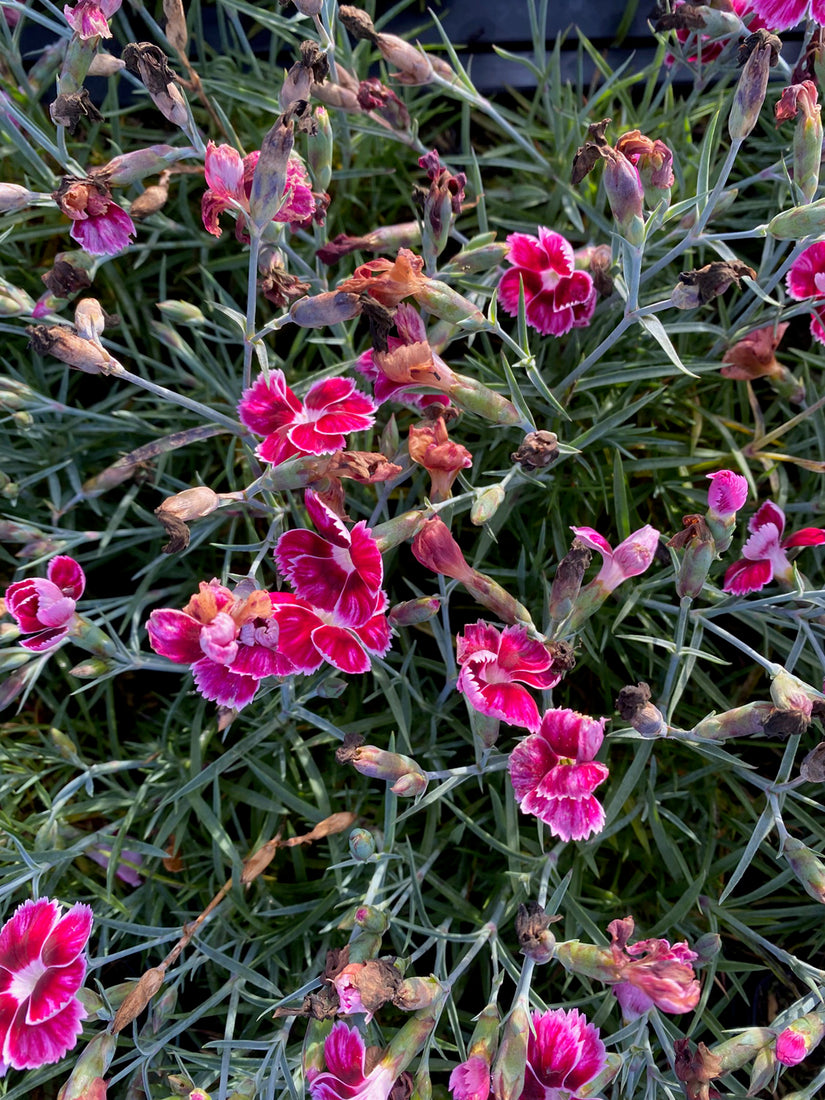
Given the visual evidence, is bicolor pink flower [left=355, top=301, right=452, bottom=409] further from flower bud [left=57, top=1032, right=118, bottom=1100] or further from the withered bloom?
flower bud [left=57, top=1032, right=118, bottom=1100]

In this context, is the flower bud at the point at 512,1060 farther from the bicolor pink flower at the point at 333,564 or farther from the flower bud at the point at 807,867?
the bicolor pink flower at the point at 333,564

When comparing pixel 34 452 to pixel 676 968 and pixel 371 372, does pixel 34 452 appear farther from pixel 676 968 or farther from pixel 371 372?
pixel 676 968

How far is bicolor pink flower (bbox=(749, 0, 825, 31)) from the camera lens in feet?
4.68

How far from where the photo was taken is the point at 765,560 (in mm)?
1434

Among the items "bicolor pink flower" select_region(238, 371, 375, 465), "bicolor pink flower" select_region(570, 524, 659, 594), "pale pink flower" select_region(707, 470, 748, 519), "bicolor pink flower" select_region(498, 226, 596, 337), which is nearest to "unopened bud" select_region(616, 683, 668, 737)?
"bicolor pink flower" select_region(570, 524, 659, 594)

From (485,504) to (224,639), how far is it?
1.36 feet

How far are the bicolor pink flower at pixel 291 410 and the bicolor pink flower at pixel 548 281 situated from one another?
385 millimetres

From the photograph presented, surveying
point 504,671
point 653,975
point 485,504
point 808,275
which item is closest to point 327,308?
point 485,504

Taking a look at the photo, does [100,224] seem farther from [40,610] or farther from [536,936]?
[536,936]

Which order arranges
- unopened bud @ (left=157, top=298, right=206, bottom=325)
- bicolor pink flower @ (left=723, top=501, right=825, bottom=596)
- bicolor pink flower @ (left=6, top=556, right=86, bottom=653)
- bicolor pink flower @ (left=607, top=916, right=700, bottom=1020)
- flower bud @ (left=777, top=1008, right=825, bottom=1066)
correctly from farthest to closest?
unopened bud @ (left=157, top=298, right=206, bottom=325) → bicolor pink flower @ (left=723, top=501, right=825, bottom=596) → bicolor pink flower @ (left=6, top=556, right=86, bottom=653) → flower bud @ (left=777, top=1008, right=825, bottom=1066) → bicolor pink flower @ (left=607, top=916, right=700, bottom=1020)

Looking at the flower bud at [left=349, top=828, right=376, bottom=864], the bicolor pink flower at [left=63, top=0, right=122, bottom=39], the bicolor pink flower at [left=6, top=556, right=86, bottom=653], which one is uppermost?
the bicolor pink flower at [left=63, top=0, right=122, bottom=39]

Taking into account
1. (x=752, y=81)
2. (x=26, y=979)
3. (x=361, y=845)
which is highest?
(x=752, y=81)

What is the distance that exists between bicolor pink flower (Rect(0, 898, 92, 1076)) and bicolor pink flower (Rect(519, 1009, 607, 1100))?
607 mm

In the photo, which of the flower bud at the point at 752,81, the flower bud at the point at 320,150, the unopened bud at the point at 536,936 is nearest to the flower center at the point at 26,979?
the unopened bud at the point at 536,936
